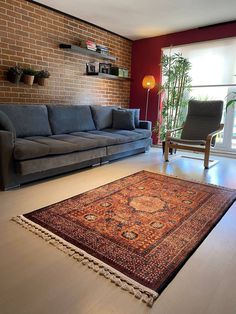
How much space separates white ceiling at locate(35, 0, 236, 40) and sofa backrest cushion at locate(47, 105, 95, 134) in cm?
146

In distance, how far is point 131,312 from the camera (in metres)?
1.08

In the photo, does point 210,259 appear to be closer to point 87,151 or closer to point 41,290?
point 41,290

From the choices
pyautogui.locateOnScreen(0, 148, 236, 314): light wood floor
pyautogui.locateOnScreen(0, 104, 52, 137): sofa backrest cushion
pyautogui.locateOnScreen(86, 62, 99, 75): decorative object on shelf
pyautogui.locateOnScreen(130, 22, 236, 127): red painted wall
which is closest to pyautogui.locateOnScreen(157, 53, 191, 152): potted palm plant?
pyautogui.locateOnScreen(130, 22, 236, 127): red painted wall

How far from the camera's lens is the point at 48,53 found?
3.71 meters

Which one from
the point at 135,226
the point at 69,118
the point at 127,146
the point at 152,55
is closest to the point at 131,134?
the point at 127,146

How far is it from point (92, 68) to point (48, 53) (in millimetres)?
942

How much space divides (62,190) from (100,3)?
2.71 meters

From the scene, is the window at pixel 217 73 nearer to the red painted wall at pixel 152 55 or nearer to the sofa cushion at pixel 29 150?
the red painted wall at pixel 152 55

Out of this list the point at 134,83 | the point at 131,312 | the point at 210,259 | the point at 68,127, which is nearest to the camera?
the point at 131,312

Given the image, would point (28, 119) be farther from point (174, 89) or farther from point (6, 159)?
point (174, 89)

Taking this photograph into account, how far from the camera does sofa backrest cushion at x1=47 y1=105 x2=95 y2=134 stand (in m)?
3.50

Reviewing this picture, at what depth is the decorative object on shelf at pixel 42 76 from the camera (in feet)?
11.6

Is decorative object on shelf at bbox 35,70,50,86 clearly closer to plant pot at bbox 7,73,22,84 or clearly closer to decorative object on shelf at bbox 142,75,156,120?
plant pot at bbox 7,73,22,84

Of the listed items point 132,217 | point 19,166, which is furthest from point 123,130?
point 132,217
